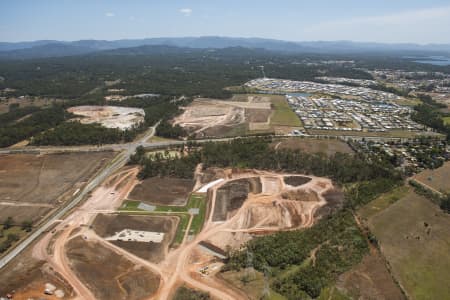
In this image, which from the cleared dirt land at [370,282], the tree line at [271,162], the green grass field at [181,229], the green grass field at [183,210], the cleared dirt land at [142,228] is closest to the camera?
the cleared dirt land at [370,282]

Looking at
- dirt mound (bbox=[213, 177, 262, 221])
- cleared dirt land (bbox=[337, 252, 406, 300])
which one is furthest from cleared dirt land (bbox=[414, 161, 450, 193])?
dirt mound (bbox=[213, 177, 262, 221])

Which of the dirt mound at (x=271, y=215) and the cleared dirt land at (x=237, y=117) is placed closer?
the dirt mound at (x=271, y=215)

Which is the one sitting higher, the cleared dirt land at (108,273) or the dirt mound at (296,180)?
the dirt mound at (296,180)

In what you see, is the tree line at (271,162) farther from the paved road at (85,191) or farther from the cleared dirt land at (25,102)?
the cleared dirt land at (25,102)

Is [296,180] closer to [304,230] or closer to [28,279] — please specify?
[304,230]

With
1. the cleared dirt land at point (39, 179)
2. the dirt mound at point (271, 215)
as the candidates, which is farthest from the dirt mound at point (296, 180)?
the cleared dirt land at point (39, 179)

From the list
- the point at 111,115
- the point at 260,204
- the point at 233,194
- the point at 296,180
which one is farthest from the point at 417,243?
the point at 111,115

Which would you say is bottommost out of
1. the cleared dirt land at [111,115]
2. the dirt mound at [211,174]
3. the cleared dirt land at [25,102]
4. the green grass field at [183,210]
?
the green grass field at [183,210]

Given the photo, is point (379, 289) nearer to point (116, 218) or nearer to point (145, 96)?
point (116, 218)
